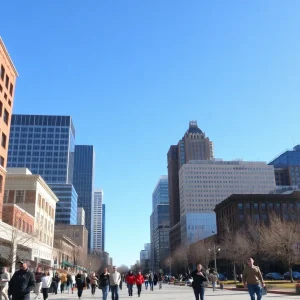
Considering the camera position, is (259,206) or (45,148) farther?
(45,148)

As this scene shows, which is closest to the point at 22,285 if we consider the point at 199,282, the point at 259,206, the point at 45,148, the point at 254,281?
the point at 199,282

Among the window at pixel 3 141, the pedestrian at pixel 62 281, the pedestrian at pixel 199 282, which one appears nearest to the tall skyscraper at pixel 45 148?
the window at pixel 3 141

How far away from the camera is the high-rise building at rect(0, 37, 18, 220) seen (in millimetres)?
47750

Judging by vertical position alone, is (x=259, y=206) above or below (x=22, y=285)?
above

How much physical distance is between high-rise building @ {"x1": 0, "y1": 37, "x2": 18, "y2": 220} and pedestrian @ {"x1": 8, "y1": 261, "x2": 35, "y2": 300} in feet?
125

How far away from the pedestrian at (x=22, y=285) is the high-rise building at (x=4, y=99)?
125 feet

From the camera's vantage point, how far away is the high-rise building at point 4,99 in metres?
47.8

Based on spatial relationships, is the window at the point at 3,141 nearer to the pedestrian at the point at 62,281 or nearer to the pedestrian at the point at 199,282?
the pedestrian at the point at 62,281

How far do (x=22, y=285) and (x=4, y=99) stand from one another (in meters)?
42.3

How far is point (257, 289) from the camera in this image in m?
13.5

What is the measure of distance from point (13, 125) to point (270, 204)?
401ft

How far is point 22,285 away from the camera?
10.8 metres

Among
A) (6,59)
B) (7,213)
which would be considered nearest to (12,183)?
(7,213)

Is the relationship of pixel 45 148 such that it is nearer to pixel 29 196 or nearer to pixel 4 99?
pixel 29 196
